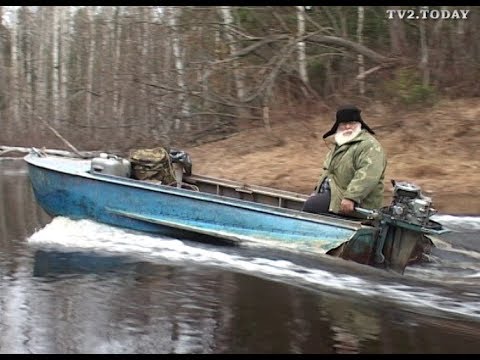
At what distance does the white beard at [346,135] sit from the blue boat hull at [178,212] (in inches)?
31.0

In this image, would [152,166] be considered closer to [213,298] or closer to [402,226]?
[213,298]

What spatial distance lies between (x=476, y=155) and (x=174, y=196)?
771 cm

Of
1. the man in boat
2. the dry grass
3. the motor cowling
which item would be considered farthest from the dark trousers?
the dry grass

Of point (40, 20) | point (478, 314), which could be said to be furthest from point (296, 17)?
point (40, 20)

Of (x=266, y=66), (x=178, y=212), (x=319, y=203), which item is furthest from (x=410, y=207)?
(x=266, y=66)

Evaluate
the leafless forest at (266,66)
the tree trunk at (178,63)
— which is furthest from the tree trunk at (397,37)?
the tree trunk at (178,63)

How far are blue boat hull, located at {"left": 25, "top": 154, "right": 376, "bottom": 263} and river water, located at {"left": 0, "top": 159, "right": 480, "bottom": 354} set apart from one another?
0.15m

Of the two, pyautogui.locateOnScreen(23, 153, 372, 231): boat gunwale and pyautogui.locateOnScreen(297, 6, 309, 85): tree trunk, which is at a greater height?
pyautogui.locateOnScreen(297, 6, 309, 85): tree trunk

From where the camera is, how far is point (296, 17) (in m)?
17.8

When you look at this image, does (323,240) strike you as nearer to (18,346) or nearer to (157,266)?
(157,266)

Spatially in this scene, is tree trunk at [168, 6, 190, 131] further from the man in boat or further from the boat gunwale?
the man in boat

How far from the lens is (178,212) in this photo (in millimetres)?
7816

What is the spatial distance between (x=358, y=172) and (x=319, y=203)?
2.18 ft

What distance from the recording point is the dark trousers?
7207 millimetres
